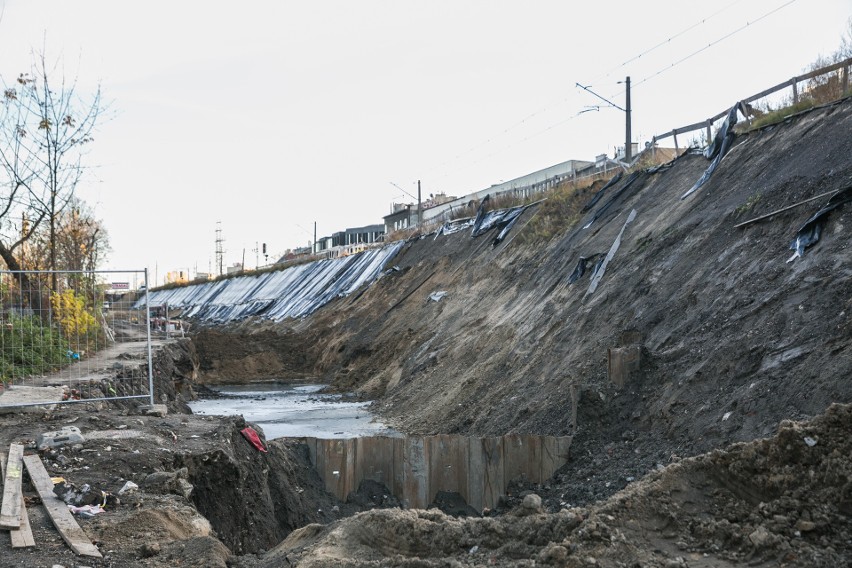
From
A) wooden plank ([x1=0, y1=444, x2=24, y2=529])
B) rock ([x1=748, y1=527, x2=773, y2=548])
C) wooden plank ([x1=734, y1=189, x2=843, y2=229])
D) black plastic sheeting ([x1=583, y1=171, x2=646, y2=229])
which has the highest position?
black plastic sheeting ([x1=583, y1=171, x2=646, y2=229])

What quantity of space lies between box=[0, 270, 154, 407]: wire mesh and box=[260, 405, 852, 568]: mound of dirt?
608cm

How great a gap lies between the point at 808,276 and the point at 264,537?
272 inches

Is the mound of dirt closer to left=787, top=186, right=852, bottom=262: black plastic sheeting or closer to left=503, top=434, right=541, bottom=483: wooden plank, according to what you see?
left=503, top=434, right=541, bottom=483: wooden plank

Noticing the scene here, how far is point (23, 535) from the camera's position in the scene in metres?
5.16

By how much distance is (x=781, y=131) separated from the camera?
560 inches

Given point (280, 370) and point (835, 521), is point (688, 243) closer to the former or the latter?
point (835, 521)

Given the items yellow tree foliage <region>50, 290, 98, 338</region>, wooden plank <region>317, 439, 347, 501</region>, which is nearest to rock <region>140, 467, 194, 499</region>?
wooden plank <region>317, 439, 347, 501</region>

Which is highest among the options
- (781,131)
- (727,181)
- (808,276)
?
(781,131)

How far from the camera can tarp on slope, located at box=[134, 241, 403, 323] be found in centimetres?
3766

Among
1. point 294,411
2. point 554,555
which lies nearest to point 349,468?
point 554,555

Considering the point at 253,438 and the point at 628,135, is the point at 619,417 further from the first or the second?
the point at 628,135

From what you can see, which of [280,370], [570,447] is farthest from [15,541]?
[280,370]

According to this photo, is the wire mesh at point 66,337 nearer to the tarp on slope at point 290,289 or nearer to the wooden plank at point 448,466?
the wooden plank at point 448,466

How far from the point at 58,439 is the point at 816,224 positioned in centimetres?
933
